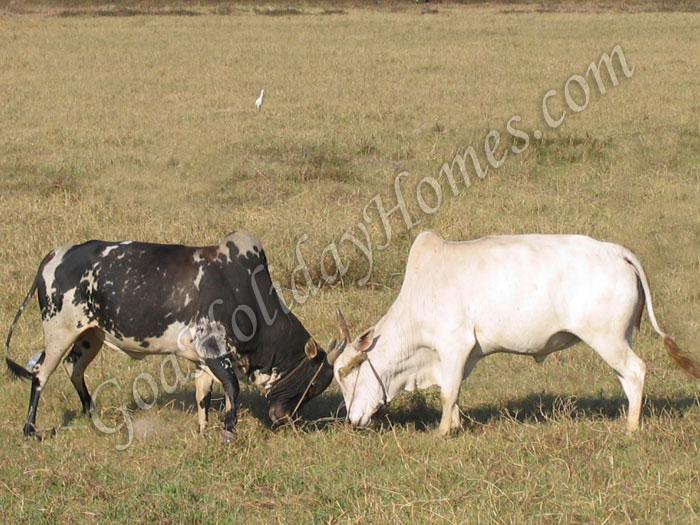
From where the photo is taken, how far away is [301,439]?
6.11 metres

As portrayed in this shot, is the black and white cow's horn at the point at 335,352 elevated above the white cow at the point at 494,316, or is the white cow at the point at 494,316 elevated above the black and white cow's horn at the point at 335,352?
the white cow at the point at 494,316

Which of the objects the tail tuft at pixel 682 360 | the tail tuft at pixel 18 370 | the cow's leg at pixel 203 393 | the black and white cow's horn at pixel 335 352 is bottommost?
the cow's leg at pixel 203 393

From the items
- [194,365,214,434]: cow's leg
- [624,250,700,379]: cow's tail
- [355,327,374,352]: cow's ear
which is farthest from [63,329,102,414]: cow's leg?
[624,250,700,379]: cow's tail

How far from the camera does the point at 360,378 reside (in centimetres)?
632

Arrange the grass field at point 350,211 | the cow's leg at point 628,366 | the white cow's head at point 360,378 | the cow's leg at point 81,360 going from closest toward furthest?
the grass field at point 350,211
the cow's leg at point 628,366
the white cow's head at point 360,378
the cow's leg at point 81,360

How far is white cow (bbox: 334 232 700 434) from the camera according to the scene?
5.81 m

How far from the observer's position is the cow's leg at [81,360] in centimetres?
675

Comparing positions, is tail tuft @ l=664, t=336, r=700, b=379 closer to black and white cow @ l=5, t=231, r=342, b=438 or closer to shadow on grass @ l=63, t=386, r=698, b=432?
shadow on grass @ l=63, t=386, r=698, b=432

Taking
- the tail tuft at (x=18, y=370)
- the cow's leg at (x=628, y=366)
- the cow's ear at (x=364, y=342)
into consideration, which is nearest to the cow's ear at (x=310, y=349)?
the cow's ear at (x=364, y=342)

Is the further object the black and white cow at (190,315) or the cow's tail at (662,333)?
the black and white cow at (190,315)

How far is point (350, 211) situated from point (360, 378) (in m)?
5.06

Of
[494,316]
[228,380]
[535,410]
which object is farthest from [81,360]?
[535,410]

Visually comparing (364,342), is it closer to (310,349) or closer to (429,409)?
(310,349)

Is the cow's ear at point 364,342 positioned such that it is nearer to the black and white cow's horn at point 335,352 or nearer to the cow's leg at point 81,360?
the black and white cow's horn at point 335,352
